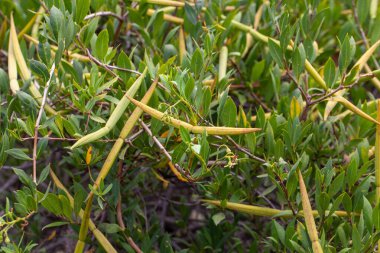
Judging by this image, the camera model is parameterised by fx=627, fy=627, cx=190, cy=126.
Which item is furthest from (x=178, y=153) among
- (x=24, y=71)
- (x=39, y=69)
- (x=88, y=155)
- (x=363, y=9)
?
(x=363, y=9)

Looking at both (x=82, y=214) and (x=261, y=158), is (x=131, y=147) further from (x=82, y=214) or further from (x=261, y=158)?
(x=261, y=158)

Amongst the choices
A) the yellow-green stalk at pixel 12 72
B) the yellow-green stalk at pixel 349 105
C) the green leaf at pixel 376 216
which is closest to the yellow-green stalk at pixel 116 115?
the yellow-green stalk at pixel 12 72

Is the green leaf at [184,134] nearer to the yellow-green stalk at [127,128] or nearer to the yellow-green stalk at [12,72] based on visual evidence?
the yellow-green stalk at [127,128]

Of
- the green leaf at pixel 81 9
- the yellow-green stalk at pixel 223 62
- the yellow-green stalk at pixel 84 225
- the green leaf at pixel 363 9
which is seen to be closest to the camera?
the yellow-green stalk at pixel 84 225

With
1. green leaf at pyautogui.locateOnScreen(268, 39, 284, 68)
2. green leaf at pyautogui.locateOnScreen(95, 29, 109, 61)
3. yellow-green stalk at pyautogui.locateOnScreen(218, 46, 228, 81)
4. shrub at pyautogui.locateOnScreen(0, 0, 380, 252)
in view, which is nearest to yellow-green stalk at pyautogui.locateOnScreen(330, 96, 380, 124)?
shrub at pyautogui.locateOnScreen(0, 0, 380, 252)

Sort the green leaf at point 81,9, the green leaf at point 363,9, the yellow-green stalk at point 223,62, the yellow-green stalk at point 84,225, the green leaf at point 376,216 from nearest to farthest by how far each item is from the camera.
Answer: the green leaf at point 376,216 < the yellow-green stalk at point 84,225 < the green leaf at point 81,9 < the yellow-green stalk at point 223,62 < the green leaf at point 363,9

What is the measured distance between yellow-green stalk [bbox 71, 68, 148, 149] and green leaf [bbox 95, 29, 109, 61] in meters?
0.11

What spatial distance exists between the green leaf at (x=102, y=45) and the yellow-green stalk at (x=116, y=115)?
4.1 inches

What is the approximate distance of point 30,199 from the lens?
48.6 inches

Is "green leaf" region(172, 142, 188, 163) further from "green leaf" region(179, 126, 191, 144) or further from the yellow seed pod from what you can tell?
the yellow seed pod

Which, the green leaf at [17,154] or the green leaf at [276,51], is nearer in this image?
the green leaf at [17,154]

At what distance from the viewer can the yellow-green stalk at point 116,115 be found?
1234 mm

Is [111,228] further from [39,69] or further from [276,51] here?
[276,51]

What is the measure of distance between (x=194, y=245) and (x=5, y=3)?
89cm
